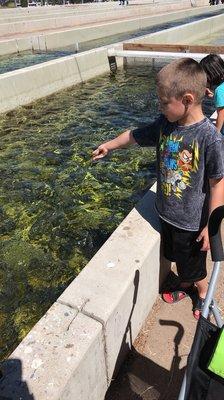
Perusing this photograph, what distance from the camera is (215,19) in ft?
97.7

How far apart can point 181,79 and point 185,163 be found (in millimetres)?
660

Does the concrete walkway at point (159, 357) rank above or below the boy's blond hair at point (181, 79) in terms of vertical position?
below

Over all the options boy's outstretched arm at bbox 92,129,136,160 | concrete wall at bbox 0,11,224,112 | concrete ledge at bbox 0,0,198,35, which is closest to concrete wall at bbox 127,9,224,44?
concrete wall at bbox 0,11,224,112

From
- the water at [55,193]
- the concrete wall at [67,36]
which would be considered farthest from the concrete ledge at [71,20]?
the water at [55,193]

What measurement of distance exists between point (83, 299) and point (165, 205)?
1082 millimetres

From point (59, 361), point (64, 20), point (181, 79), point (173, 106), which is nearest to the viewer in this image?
point (59, 361)

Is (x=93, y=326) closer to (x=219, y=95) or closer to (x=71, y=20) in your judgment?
(x=219, y=95)

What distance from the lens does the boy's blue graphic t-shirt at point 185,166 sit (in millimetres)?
2934

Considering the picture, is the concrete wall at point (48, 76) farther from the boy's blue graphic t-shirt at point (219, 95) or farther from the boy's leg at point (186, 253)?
the boy's leg at point (186, 253)

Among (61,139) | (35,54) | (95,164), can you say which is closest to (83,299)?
(95,164)

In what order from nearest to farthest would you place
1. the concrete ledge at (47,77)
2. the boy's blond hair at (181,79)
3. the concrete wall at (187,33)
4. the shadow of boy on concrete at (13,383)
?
the shadow of boy on concrete at (13,383)
the boy's blond hair at (181,79)
the concrete ledge at (47,77)
the concrete wall at (187,33)

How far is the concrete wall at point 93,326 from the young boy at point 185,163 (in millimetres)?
296

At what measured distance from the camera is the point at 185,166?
309 centimetres

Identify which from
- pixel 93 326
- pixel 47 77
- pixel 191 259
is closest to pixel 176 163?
pixel 191 259
